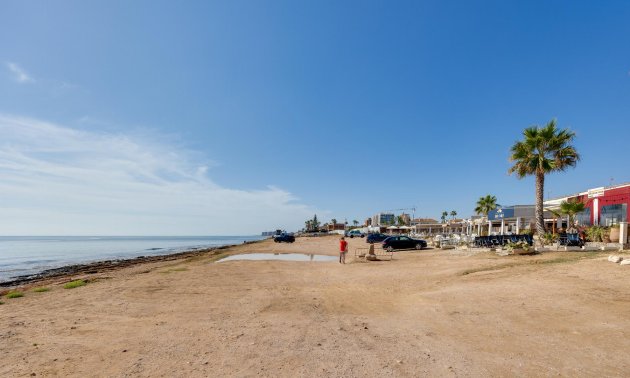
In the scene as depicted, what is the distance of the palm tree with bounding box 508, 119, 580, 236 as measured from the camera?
24.0 metres

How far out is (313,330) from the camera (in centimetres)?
742

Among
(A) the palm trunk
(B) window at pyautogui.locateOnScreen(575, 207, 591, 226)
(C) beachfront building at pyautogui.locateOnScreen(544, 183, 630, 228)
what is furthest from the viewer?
(B) window at pyautogui.locateOnScreen(575, 207, 591, 226)

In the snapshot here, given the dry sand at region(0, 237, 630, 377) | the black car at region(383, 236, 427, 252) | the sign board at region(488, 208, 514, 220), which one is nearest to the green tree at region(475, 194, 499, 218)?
the sign board at region(488, 208, 514, 220)

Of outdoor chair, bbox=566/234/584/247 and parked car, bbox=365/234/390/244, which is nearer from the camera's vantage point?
outdoor chair, bbox=566/234/584/247

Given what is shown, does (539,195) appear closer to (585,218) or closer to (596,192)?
(596,192)

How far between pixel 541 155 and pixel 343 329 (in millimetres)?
23869

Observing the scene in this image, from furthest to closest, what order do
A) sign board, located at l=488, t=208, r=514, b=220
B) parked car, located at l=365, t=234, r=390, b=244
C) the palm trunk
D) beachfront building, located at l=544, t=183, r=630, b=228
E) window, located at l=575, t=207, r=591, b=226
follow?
parked car, located at l=365, t=234, r=390, b=244 < sign board, located at l=488, t=208, r=514, b=220 < window, located at l=575, t=207, r=591, b=226 < beachfront building, located at l=544, t=183, r=630, b=228 < the palm trunk

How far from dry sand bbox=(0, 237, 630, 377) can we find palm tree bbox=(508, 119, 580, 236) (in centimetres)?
1281

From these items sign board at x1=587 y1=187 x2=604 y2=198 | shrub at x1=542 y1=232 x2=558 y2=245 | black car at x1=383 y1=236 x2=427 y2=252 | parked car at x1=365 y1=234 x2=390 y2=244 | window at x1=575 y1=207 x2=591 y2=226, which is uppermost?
sign board at x1=587 y1=187 x2=604 y2=198

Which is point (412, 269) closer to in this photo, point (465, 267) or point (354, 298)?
point (465, 267)

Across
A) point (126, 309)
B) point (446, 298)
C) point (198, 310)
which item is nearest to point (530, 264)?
point (446, 298)

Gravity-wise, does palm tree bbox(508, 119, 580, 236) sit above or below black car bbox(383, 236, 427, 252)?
above

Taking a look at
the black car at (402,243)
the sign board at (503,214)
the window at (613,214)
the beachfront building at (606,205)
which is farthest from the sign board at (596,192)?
the black car at (402,243)

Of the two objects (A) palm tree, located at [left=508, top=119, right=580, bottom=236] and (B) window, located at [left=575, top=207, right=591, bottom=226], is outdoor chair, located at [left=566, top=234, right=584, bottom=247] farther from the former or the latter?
(B) window, located at [left=575, top=207, right=591, bottom=226]
